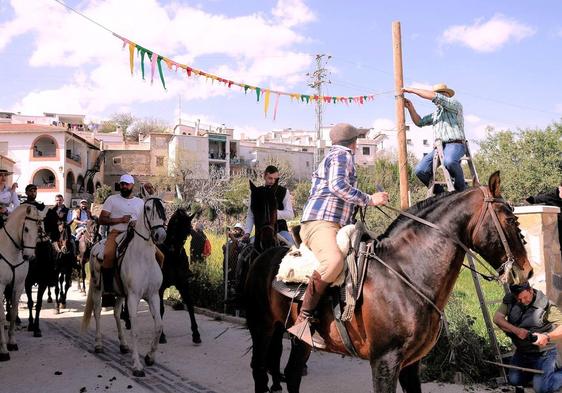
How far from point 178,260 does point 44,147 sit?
52484 millimetres

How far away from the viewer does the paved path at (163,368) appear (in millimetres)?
7055

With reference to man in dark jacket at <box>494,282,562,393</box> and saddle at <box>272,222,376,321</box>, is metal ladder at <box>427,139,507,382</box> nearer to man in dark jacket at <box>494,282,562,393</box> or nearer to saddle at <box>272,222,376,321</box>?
man in dark jacket at <box>494,282,562,393</box>

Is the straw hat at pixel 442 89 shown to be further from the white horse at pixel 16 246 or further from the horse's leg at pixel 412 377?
the white horse at pixel 16 246

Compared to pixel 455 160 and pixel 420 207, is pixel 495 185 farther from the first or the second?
pixel 455 160

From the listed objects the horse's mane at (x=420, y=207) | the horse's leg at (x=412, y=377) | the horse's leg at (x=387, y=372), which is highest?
the horse's mane at (x=420, y=207)

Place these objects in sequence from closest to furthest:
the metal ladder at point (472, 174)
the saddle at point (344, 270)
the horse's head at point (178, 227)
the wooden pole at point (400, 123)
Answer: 1. the saddle at point (344, 270)
2. the metal ladder at point (472, 174)
3. the wooden pole at point (400, 123)
4. the horse's head at point (178, 227)

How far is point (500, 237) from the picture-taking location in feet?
14.3

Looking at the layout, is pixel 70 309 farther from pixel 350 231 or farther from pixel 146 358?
pixel 350 231

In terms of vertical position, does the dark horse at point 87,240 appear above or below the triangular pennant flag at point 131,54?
below

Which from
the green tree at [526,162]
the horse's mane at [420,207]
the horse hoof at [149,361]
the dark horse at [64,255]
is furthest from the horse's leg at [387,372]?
the green tree at [526,162]

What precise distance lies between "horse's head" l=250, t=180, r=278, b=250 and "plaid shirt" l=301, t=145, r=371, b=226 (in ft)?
9.06

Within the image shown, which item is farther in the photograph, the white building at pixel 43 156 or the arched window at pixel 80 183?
the arched window at pixel 80 183

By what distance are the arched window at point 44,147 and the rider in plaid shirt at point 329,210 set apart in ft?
182

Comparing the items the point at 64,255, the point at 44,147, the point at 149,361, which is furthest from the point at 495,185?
the point at 44,147
